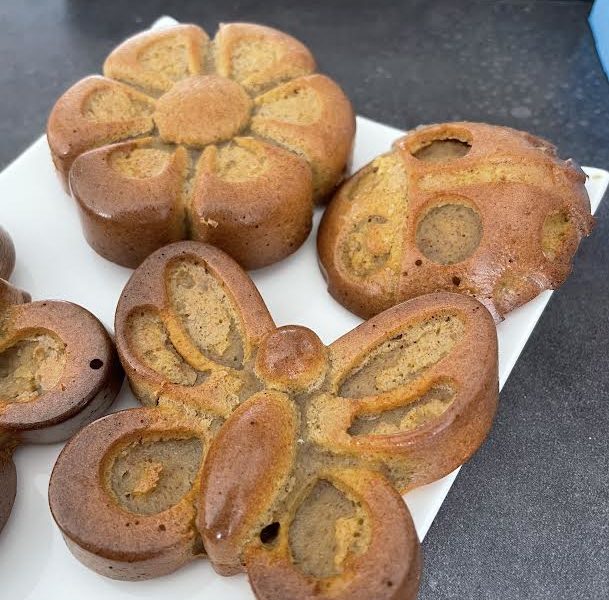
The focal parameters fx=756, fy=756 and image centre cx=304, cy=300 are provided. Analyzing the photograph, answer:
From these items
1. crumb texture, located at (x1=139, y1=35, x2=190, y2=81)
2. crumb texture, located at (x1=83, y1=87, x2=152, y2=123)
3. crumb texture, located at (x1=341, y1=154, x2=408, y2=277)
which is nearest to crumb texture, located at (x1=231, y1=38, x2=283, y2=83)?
crumb texture, located at (x1=139, y1=35, x2=190, y2=81)

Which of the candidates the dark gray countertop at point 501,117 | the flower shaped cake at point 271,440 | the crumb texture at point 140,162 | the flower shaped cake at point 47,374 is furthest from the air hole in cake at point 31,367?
the dark gray countertop at point 501,117

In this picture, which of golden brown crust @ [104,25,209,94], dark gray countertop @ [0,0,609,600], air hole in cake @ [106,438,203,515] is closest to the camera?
air hole in cake @ [106,438,203,515]

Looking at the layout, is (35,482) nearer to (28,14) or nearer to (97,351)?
(97,351)

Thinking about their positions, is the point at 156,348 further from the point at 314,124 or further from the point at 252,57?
the point at 252,57

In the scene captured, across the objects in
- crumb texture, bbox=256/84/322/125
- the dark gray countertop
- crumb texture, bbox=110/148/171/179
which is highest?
crumb texture, bbox=256/84/322/125

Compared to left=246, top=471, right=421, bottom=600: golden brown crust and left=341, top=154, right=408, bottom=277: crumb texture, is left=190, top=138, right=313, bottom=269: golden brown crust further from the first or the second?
left=246, top=471, right=421, bottom=600: golden brown crust

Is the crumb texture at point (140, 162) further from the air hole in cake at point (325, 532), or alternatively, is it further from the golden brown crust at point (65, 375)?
the air hole in cake at point (325, 532)

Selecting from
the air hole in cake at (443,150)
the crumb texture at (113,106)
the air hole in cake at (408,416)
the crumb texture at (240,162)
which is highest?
the crumb texture at (113,106)

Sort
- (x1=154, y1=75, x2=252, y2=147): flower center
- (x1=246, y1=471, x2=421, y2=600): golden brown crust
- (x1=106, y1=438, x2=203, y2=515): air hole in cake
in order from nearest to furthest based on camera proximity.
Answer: (x1=246, y1=471, x2=421, y2=600): golden brown crust, (x1=106, y1=438, x2=203, y2=515): air hole in cake, (x1=154, y1=75, x2=252, y2=147): flower center
